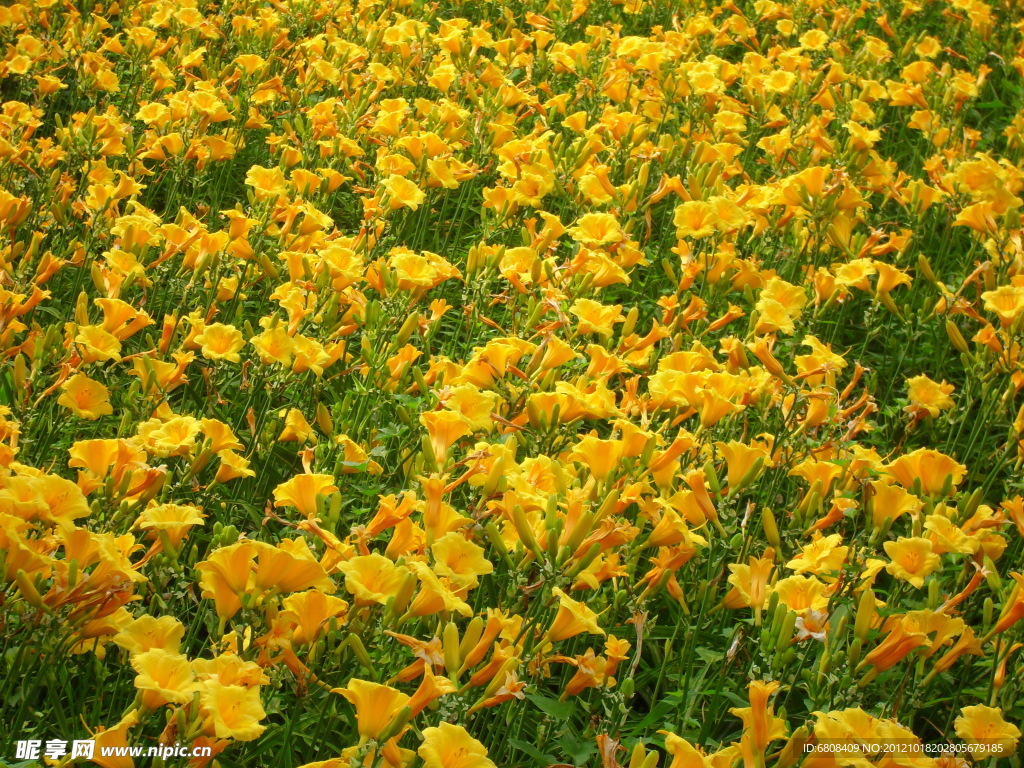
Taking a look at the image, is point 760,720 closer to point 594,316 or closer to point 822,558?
point 822,558

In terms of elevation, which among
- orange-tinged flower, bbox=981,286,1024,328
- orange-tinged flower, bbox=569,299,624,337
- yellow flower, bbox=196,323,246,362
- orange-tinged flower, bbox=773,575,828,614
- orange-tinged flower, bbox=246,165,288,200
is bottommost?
orange-tinged flower, bbox=773,575,828,614

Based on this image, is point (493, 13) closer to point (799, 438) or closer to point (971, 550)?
point (799, 438)

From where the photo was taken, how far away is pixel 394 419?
309cm

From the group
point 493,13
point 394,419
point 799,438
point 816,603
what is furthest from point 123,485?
point 493,13

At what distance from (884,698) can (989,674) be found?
36 centimetres

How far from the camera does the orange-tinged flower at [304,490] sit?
7.63 ft

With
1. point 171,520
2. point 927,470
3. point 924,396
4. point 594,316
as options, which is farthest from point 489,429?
point 924,396

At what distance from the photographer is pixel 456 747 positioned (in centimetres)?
177

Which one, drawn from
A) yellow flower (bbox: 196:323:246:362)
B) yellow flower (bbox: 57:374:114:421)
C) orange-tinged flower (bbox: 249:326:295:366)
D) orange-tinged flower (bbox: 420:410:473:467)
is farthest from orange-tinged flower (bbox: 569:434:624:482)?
yellow flower (bbox: 57:374:114:421)

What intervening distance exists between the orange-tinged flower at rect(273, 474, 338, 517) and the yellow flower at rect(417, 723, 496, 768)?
0.72m

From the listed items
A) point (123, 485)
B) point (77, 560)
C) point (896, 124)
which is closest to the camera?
point (77, 560)

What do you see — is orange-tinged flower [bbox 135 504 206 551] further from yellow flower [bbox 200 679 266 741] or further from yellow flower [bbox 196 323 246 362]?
yellow flower [bbox 196 323 246 362]

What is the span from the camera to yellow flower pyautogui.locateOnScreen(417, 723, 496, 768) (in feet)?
5.77

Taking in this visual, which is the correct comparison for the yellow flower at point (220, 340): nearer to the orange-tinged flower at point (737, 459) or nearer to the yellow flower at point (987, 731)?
the orange-tinged flower at point (737, 459)
